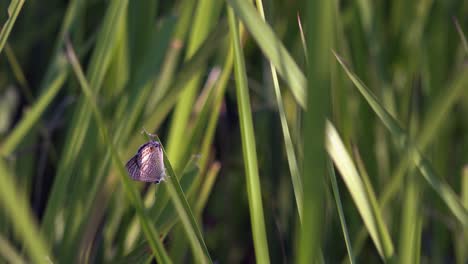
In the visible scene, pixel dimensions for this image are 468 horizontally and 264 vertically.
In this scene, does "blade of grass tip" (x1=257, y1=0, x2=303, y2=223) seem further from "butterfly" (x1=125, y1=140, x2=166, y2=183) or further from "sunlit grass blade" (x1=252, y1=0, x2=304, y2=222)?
"butterfly" (x1=125, y1=140, x2=166, y2=183)

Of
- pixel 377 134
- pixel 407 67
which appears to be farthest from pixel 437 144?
pixel 407 67

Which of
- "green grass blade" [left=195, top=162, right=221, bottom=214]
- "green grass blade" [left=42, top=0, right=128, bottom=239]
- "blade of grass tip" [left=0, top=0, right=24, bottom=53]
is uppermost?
"blade of grass tip" [left=0, top=0, right=24, bottom=53]

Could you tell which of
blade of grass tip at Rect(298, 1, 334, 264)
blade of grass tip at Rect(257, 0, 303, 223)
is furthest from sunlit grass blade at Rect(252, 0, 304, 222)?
blade of grass tip at Rect(298, 1, 334, 264)

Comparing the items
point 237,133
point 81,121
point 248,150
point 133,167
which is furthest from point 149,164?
point 237,133

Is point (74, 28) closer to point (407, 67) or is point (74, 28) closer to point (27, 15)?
point (27, 15)

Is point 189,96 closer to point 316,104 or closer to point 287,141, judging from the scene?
point 287,141

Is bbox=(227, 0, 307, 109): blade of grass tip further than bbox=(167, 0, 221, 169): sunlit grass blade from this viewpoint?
No

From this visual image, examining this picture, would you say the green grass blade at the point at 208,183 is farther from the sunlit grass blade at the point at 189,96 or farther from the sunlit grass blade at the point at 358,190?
the sunlit grass blade at the point at 358,190
